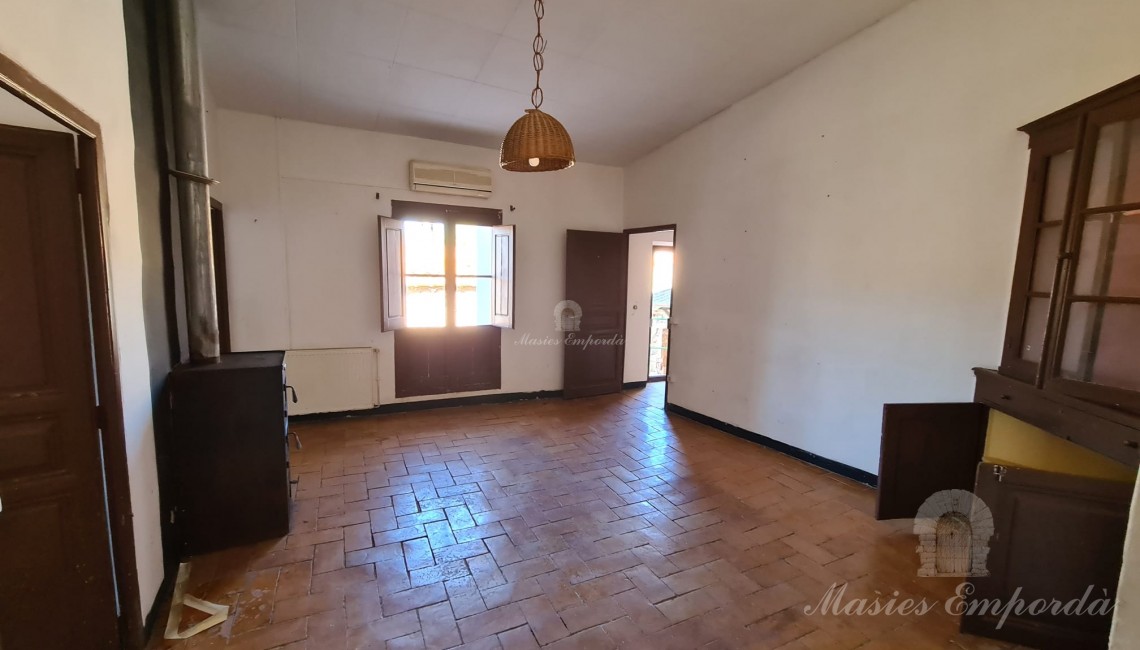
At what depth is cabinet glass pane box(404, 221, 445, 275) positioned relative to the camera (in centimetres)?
486

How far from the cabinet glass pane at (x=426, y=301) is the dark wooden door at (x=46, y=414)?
3.31 meters

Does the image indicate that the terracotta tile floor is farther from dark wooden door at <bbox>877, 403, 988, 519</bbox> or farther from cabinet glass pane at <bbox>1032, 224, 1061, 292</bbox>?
cabinet glass pane at <bbox>1032, 224, 1061, 292</bbox>

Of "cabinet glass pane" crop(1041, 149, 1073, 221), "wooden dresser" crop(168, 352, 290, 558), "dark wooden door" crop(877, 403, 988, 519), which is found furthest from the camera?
"dark wooden door" crop(877, 403, 988, 519)

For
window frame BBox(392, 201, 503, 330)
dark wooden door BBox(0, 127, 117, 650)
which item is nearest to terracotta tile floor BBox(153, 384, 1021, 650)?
dark wooden door BBox(0, 127, 117, 650)

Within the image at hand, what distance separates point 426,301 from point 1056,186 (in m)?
4.96

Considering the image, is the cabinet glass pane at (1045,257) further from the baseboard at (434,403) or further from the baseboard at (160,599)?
the baseboard at (434,403)

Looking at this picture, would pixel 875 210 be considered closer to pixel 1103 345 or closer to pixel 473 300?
pixel 1103 345

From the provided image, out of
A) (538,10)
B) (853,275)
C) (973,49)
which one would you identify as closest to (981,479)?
(853,275)

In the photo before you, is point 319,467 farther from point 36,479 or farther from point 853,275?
point 853,275

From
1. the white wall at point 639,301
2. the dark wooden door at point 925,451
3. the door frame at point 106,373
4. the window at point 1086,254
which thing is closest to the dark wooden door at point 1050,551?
the window at point 1086,254

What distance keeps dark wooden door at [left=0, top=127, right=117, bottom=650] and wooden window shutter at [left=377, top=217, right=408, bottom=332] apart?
2.95 meters

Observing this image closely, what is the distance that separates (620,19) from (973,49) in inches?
84.0

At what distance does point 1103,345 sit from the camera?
6.08 feet

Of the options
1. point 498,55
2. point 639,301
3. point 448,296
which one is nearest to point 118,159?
point 498,55
